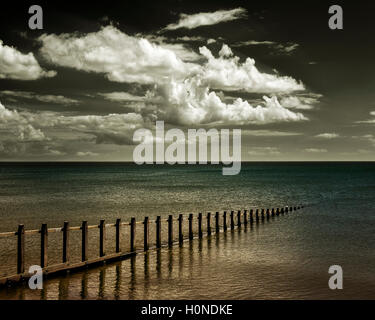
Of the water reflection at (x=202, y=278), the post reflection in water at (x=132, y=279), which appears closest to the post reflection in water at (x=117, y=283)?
the water reflection at (x=202, y=278)

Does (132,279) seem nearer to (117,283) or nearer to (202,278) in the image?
(117,283)

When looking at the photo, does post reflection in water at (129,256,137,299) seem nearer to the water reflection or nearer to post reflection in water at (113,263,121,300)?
the water reflection

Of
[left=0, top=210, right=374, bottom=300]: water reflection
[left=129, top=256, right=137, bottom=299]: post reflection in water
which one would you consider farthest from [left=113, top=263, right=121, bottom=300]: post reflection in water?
[left=129, top=256, right=137, bottom=299]: post reflection in water

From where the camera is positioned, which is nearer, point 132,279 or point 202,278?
point 132,279

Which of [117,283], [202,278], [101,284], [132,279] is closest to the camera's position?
[101,284]

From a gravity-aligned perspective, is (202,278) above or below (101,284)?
below

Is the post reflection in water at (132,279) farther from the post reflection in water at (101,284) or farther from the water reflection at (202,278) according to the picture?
the post reflection in water at (101,284)

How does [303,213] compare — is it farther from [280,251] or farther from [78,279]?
[78,279]

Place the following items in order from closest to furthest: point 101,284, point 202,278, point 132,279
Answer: point 101,284
point 132,279
point 202,278

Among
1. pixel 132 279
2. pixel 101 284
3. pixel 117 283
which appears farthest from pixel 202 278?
pixel 101 284

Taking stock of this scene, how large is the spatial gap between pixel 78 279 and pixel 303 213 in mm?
30555

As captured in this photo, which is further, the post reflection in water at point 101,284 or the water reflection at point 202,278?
the water reflection at point 202,278

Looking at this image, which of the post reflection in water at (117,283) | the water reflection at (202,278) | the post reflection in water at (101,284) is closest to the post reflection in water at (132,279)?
the water reflection at (202,278)
